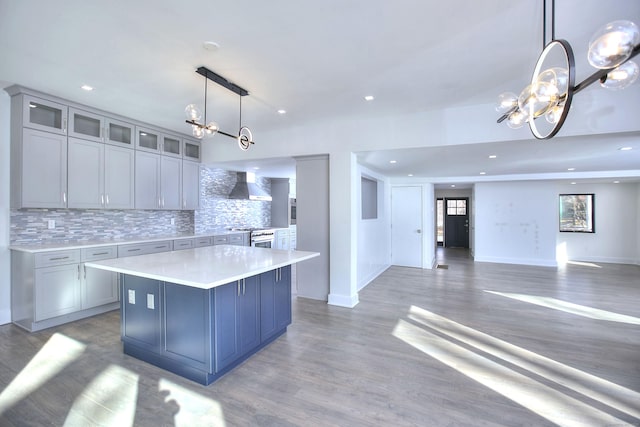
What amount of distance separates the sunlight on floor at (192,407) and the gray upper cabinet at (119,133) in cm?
338

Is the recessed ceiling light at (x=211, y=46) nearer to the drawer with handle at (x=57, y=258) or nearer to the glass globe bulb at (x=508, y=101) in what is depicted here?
the glass globe bulb at (x=508, y=101)

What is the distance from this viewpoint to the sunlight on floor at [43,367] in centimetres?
212

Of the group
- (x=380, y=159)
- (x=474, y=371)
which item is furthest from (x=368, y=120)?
(x=474, y=371)

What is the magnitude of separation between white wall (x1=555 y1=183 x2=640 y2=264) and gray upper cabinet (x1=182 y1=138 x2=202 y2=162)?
27.8 ft

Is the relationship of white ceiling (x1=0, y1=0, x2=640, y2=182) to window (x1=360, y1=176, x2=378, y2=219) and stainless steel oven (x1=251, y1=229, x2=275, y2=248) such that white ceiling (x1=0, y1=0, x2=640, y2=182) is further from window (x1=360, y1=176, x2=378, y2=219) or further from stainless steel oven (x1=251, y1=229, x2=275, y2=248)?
stainless steel oven (x1=251, y1=229, x2=275, y2=248)

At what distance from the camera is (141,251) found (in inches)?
163

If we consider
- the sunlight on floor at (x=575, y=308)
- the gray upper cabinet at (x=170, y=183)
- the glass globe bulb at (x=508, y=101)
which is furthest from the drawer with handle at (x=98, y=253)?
the sunlight on floor at (x=575, y=308)

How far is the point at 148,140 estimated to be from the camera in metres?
4.55

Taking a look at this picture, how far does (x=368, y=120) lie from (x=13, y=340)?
15.5ft

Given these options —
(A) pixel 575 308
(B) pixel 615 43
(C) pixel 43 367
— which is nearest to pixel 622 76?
(B) pixel 615 43

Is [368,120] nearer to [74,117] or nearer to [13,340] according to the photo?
[74,117]

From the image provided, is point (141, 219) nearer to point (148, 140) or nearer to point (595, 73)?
point (148, 140)

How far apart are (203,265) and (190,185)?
10.5 ft

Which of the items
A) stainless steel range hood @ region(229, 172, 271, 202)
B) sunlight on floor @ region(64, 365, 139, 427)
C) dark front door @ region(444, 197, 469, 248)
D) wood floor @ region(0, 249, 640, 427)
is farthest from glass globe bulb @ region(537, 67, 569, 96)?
dark front door @ region(444, 197, 469, 248)
